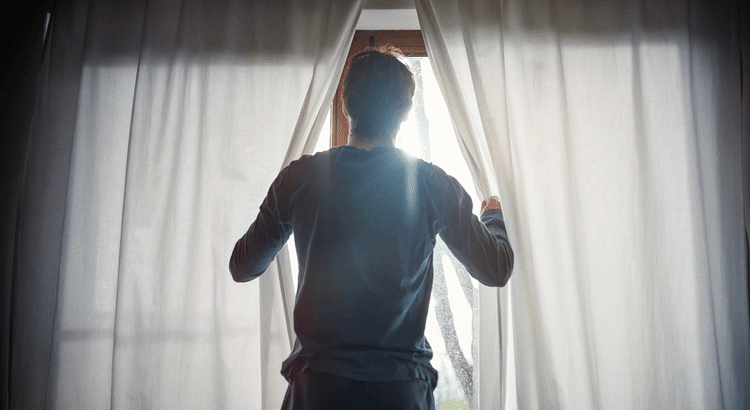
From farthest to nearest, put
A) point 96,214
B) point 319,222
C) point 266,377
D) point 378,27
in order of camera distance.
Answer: point 378,27 < point 96,214 < point 266,377 < point 319,222

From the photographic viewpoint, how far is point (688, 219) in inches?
49.0

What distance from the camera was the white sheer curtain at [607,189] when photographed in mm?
1188

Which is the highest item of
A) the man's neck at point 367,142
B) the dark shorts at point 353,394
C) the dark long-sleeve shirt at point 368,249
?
the man's neck at point 367,142

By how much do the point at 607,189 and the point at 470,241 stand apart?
0.70 metres

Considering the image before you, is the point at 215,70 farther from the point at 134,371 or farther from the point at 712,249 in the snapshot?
the point at 712,249

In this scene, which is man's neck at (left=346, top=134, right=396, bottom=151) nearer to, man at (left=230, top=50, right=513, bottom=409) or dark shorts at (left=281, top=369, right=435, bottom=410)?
man at (left=230, top=50, right=513, bottom=409)

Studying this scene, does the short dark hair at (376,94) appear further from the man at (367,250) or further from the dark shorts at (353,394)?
the dark shorts at (353,394)

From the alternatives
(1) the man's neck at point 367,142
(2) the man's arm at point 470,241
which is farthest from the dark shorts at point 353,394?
(1) the man's neck at point 367,142

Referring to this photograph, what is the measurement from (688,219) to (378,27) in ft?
3.93

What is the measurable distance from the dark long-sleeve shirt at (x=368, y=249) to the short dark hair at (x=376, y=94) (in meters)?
0.07

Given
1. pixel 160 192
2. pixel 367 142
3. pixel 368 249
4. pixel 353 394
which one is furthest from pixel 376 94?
pixel 160 192

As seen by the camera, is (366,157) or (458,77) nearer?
(366,157)

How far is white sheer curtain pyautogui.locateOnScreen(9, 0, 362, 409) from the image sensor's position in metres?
1.22

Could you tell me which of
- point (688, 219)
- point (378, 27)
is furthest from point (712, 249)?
point (378, 27)
